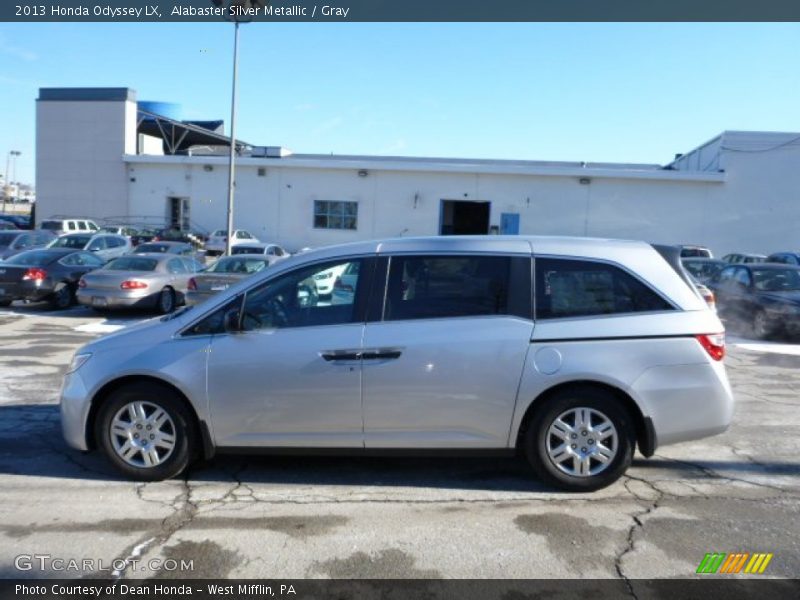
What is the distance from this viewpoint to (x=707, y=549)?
379cm

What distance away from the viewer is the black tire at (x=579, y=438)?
4.48 metres

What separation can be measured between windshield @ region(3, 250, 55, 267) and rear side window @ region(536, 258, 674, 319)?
13823mm

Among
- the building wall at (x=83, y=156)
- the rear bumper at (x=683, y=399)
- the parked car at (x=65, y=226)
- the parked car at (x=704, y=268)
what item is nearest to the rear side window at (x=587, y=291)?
→ the rear bumper at (x=683, y=399)

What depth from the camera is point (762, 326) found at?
12.6 meters

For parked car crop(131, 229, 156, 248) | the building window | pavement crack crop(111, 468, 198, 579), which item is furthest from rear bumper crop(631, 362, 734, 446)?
the building window

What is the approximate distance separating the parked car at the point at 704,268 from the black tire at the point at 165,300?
12.3 metres

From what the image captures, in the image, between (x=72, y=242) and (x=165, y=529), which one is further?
(x=72, y=242)

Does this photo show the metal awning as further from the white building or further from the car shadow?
the car shadow

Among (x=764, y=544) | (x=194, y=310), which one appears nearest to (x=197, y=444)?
(x=194, y=310)

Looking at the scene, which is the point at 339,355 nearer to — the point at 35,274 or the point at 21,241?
the point at 35,274

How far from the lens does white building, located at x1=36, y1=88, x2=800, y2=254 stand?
3269 centimetres

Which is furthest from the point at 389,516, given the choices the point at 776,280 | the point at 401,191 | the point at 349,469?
the point at 401,191

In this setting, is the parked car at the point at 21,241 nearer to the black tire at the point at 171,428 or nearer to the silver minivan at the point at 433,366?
the black tire at the point at 171,428

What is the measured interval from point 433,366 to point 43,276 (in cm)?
1318
